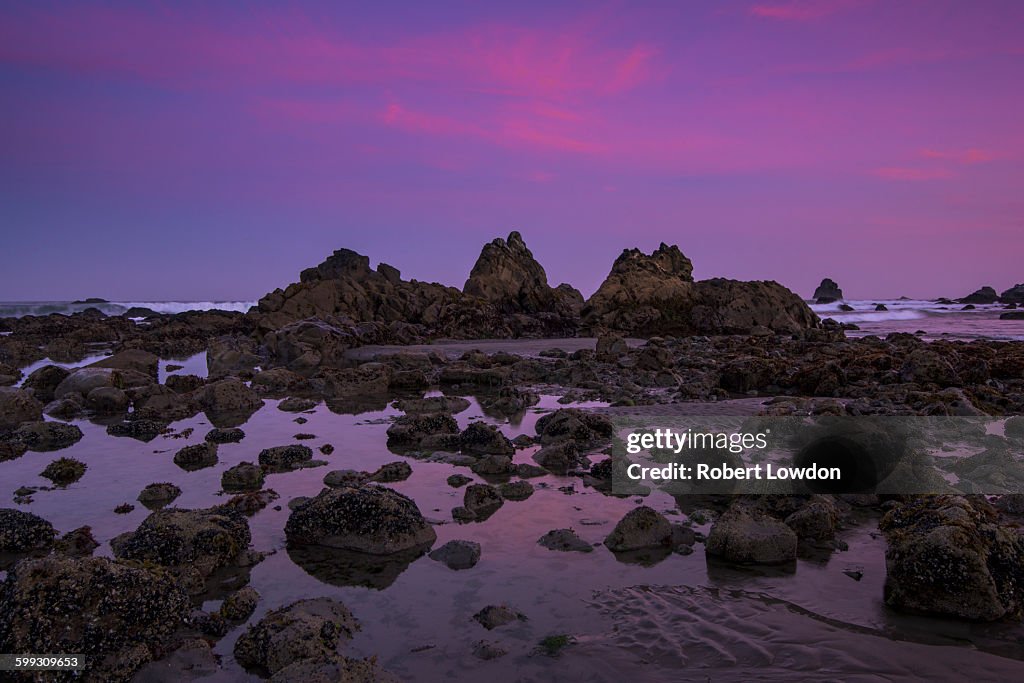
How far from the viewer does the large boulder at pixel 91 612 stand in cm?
546

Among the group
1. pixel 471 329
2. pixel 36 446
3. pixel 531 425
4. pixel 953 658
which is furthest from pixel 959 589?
pixel 471 329

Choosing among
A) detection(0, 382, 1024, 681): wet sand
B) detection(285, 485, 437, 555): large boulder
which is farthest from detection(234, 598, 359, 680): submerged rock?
detection(285, 485, 437, 555): large boulder

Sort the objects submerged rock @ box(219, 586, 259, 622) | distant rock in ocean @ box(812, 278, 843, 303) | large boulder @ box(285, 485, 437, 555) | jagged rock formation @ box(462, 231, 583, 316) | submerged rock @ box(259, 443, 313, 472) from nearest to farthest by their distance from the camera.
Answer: submerged rock @ box(219, 586, 259, 622) → large boulder @ box(285, 485, 437, 555) → submerged rock @ box(259, 443, 313, 472) → jagged rock formation @ box(462, 231, 583, 316) → distant rock in ocean @ box(812, 278, 843, 303)

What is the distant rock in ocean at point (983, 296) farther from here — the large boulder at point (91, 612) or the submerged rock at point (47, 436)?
the large boulder at point (91, 612)

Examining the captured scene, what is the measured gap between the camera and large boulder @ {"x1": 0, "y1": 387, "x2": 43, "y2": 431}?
53.9ft

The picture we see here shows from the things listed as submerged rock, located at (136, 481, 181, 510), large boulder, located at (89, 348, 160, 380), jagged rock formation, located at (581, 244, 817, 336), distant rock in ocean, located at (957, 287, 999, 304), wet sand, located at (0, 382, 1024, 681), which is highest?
distant rock in ocean, located at (957, 287, 999, 304)

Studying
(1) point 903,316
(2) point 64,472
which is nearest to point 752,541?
(2) point 64,472

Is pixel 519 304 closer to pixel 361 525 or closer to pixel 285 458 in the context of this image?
pixel 285 458

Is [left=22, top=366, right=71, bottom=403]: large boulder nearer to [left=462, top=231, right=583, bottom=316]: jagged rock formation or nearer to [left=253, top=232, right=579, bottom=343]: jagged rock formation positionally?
[left=253, top=232, right=579, bottom=343]: jagged rock formation

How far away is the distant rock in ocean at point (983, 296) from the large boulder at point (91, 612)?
156 meters

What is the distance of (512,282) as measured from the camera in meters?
65.0

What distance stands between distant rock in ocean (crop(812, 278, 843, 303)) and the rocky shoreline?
121763mm

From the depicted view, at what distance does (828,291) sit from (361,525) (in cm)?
15825

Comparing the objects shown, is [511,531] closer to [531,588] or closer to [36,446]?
[531,588]
